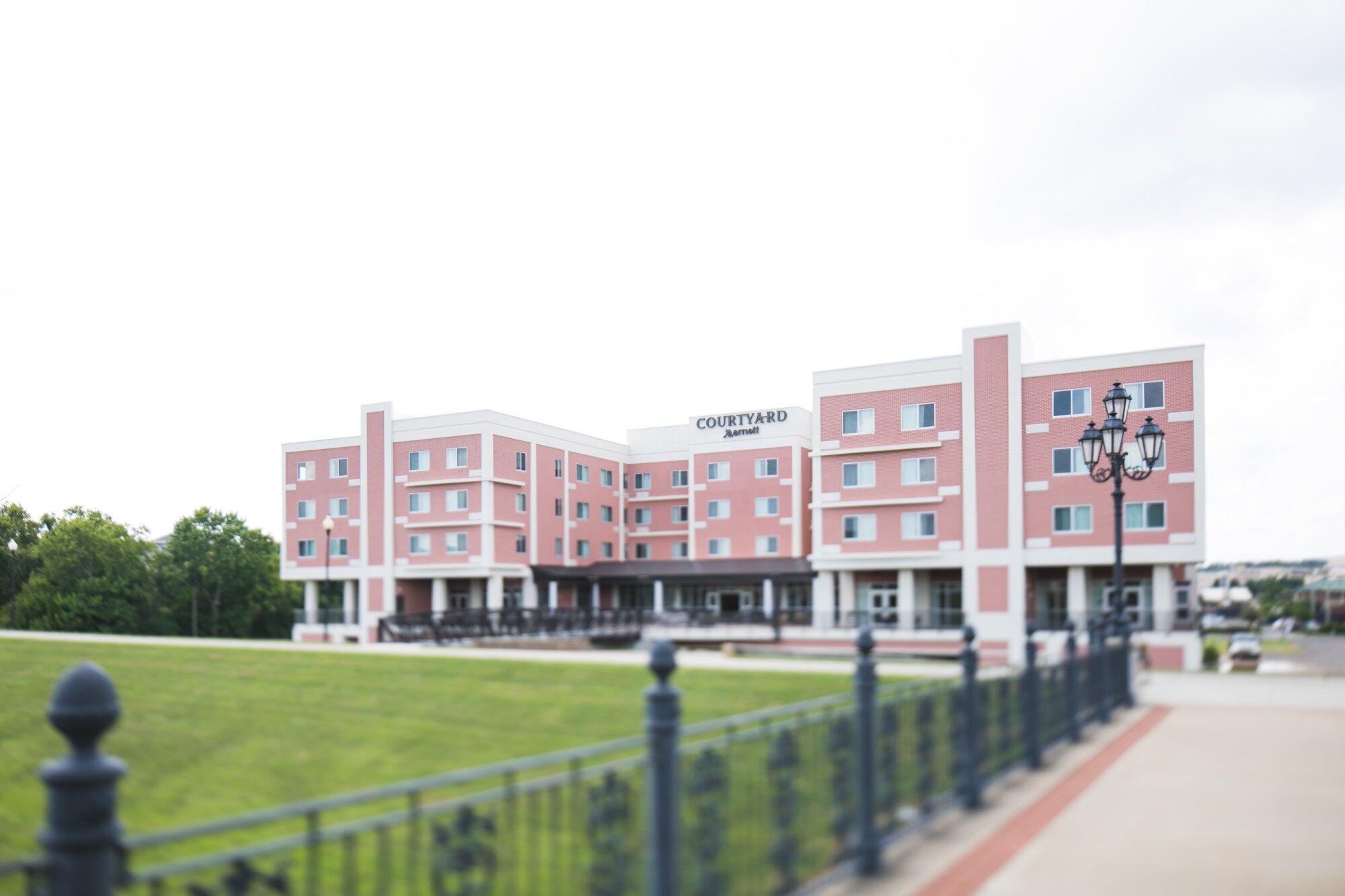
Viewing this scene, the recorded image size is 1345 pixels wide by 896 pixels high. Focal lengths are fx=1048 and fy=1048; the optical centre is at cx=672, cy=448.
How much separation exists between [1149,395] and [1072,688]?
3079 centimetres

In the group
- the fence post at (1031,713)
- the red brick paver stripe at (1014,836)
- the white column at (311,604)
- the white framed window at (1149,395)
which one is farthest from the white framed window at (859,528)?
the fence post at (1031,713)

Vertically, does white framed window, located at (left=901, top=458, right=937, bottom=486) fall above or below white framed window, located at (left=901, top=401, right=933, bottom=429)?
below

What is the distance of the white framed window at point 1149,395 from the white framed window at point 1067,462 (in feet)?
9.04

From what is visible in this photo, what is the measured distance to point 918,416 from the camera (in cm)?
4569

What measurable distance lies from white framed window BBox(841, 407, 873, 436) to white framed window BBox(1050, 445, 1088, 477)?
8.02 m

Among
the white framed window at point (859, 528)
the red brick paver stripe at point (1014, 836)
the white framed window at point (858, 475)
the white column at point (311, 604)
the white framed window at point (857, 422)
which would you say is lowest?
the white column at point (311, 604)

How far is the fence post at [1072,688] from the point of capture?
1352 centimetres

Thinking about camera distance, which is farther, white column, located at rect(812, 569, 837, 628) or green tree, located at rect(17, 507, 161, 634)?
green tree, located at rect(17, 507, 161, 634)

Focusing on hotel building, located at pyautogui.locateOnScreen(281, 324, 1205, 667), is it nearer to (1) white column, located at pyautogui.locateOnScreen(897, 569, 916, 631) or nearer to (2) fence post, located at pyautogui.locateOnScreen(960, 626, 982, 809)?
(1) white column, located at pyautogui.locateOnScreen(897, 569, 916, 631)

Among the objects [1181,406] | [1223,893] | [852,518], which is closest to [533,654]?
[1223,893]

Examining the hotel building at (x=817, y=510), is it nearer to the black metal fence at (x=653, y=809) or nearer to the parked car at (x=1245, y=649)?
the parked car at (x=1245, y=649)

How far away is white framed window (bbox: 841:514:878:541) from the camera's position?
153 feet

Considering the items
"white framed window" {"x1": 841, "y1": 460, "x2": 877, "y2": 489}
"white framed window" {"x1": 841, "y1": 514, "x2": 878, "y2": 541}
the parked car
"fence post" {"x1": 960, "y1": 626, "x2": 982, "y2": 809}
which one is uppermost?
"white framed window" {"x1": 841, "y1": 460, "x2": 877, "y2": 489}


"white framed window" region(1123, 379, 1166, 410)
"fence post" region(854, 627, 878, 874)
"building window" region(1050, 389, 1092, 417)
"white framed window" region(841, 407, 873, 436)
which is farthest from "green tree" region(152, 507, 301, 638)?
"fence post" region(854, 627, 878, 874)
